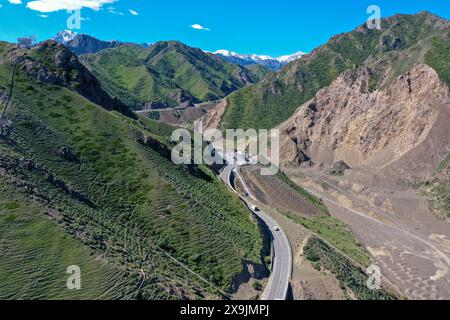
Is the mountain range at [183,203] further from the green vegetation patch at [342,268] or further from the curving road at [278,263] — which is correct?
the curving road at [278,263]

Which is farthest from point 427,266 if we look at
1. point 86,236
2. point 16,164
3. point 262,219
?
point 16,164

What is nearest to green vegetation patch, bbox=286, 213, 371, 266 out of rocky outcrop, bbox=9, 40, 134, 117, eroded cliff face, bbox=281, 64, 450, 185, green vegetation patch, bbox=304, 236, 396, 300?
green vegetation patch, bbox=304, 236, 396, 300

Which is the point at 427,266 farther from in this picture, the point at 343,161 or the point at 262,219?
the point at 343,161

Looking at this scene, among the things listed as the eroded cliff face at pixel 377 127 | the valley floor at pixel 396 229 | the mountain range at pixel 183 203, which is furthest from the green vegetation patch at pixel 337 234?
the eroded cliff face at pixel 377 127

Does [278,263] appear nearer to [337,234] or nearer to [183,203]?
[183,203]
